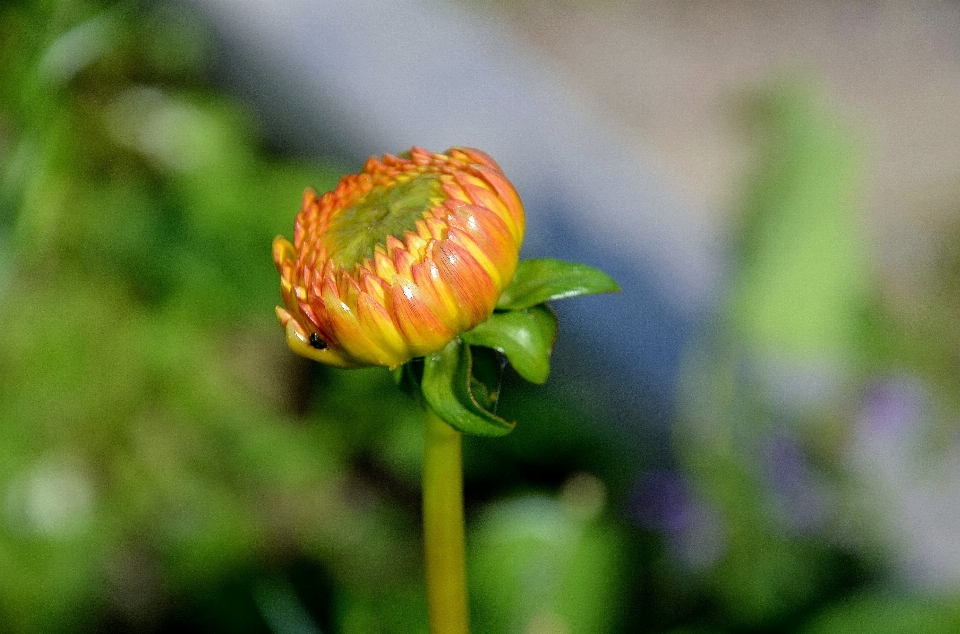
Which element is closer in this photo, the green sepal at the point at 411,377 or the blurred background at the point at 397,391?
the green sepal at the point at 411,377

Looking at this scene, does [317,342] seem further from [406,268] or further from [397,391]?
[397,391]

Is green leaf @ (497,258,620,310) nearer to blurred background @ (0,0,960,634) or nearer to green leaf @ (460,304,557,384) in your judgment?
green leaf @ (460,304,557,384)

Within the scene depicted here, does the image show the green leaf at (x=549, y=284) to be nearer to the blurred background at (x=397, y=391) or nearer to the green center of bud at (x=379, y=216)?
the green center of bud at (x=379, y=216)

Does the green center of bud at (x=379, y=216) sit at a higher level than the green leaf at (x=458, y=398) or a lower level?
higher

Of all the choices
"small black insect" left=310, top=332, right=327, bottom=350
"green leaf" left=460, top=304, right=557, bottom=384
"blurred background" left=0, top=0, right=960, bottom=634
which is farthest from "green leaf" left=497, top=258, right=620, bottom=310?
"blurred background" left=0, top=0, right=960, bottom=634

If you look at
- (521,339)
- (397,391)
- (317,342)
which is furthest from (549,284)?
(397,391)

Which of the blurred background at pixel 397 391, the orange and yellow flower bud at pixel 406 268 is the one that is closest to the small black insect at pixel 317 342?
the orange and yellow flower bud at pixel 406 268

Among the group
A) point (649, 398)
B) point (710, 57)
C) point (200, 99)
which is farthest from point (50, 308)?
point (710, 57)
